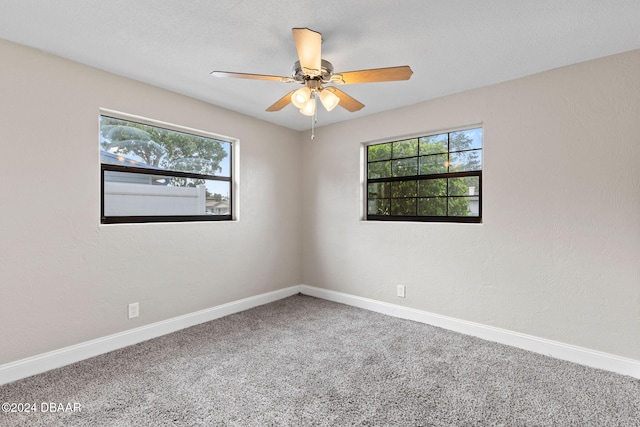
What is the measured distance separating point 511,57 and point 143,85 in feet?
9.93

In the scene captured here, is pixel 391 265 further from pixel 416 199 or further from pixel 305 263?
pixel 305 263

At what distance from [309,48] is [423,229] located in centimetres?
218

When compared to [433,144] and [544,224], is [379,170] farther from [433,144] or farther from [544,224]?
[544,224]

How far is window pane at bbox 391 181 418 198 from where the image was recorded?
135 inches

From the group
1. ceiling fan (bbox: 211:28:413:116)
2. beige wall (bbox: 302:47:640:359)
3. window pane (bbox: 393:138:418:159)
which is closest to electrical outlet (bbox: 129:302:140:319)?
ceiling fan (bbox: 211:28:413:116)

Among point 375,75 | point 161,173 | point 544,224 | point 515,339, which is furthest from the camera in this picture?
point 161,173

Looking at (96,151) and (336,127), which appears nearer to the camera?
(96,151)

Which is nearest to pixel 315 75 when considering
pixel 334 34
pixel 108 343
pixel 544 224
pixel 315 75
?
pixel 315 75

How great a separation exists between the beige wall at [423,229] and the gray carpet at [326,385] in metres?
0.36

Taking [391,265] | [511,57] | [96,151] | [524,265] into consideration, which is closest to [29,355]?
[96,151]

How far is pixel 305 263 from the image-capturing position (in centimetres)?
436

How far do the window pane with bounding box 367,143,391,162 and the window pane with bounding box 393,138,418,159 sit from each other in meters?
→ 0.09

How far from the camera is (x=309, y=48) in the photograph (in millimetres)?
1740

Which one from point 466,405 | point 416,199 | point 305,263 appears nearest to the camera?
point 466,405
